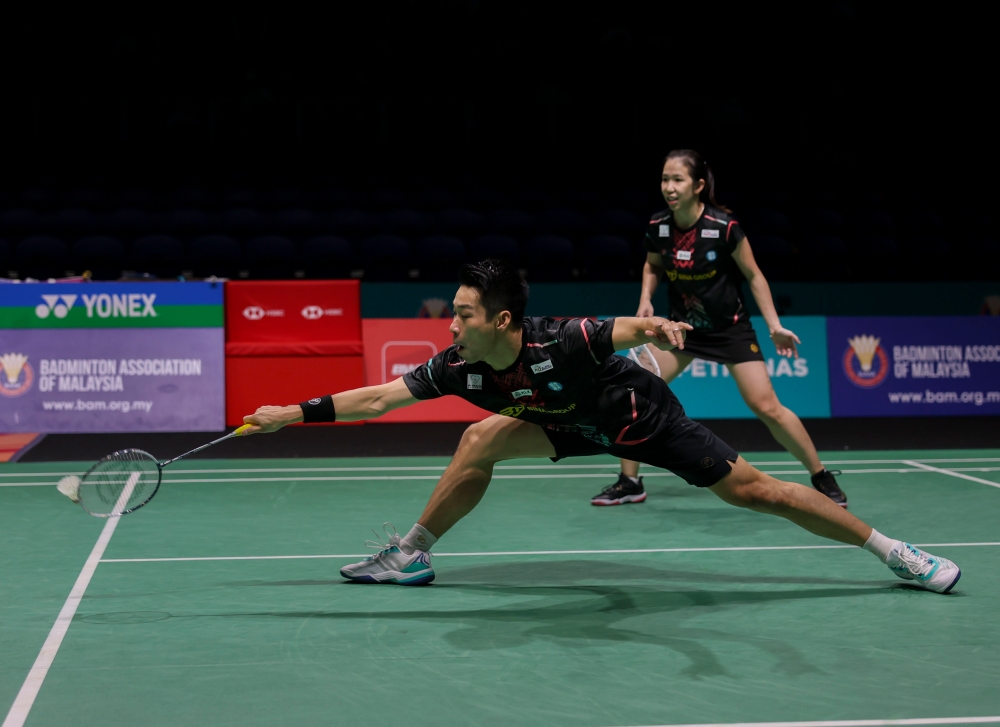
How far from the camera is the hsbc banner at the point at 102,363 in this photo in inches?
319

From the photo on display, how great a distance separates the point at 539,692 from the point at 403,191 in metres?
10.4

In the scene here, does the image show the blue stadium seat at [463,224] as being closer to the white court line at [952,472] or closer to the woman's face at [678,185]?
the white court line at [952,472]

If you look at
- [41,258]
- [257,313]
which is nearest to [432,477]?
[257,313]

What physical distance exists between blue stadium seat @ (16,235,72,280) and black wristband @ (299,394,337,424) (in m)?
8.40

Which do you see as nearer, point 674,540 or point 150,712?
point 150,712

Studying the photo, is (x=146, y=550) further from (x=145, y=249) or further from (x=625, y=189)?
(x=625, y=189)

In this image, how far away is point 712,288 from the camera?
5141mm

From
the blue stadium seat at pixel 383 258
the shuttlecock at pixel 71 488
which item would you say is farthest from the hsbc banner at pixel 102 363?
the shuttlecock at pixel 71 488

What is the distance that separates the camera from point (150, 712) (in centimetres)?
255

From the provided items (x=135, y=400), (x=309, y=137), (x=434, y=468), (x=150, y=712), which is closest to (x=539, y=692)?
(x=150, y=712)

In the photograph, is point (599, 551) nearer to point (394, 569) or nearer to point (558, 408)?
point (394, 569)

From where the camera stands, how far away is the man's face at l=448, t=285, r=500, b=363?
316 centimetres

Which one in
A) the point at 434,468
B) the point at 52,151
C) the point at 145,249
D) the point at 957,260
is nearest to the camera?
the point at 434,468

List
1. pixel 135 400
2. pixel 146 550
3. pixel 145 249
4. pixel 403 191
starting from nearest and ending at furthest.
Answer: pixel 146 550
pixel 135 400
pixel 145 249
pixel 403 191
